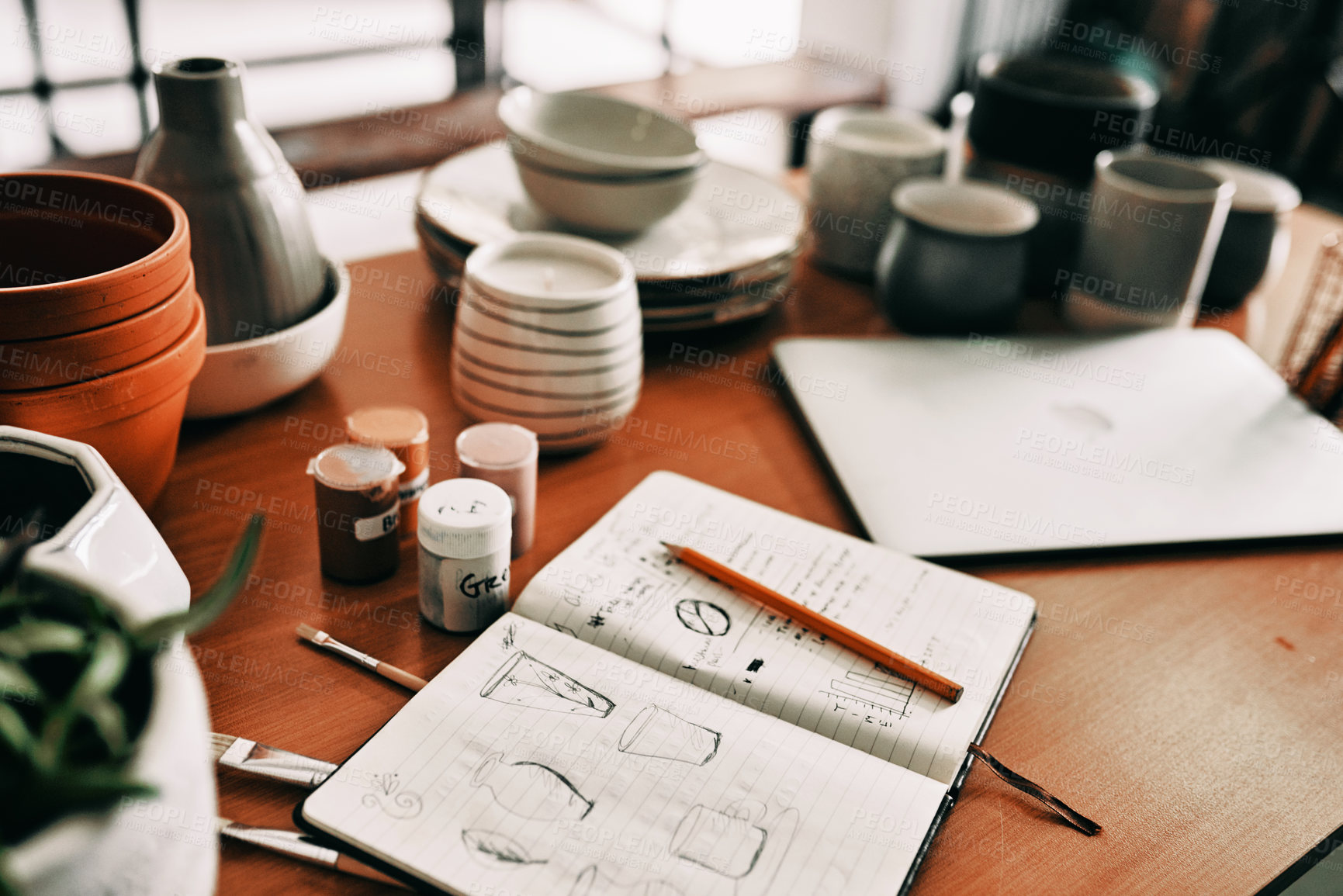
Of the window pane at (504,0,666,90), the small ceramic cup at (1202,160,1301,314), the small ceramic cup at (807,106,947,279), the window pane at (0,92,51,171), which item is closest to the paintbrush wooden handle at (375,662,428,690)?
the small ceramic cup at (807,106,947,279)

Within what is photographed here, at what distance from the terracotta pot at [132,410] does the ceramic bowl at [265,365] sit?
5cm

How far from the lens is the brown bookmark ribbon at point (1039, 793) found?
562 mm

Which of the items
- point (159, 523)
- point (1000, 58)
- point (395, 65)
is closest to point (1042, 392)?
point (1000, 58)

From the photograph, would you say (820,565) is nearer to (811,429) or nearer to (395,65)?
(811,429)

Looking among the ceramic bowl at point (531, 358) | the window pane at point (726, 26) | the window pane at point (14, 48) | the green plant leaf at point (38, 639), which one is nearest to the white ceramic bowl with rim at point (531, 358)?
the ceramic bowl at point (531, 358)

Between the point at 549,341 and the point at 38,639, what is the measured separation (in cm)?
44

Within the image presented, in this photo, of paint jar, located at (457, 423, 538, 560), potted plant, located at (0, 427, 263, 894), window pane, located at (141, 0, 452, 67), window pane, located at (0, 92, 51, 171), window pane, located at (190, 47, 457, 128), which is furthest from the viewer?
window pane, located at (141, 0, 452, 67)

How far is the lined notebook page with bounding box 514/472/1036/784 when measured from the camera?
60cm

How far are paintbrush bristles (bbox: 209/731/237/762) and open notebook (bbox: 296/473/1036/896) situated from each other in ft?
0.23

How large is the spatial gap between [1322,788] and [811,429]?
0.44 meters

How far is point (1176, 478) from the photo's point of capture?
86 cm

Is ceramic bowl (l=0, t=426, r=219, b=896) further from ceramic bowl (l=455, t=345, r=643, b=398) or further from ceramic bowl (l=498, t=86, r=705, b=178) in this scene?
ceramic bowl (l=498, t=86, r=705, b=178)

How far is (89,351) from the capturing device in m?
0.60

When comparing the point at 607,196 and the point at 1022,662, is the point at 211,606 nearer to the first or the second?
the point at 1022,662
